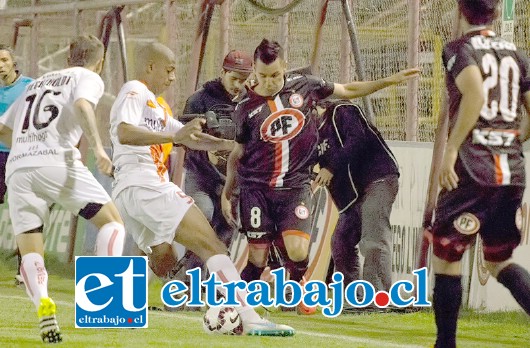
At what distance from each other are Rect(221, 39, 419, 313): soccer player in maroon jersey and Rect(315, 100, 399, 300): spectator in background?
33.6 inches

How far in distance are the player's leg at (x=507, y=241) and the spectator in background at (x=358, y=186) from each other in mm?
3764

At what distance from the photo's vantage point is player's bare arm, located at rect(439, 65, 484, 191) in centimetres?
787

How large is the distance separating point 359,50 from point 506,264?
16.7 feet

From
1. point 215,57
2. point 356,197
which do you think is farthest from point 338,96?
point 215,57

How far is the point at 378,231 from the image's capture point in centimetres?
1214

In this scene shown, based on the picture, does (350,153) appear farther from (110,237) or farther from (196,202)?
(110,237)

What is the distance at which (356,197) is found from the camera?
12164 mm

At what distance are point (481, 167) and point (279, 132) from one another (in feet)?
10.4

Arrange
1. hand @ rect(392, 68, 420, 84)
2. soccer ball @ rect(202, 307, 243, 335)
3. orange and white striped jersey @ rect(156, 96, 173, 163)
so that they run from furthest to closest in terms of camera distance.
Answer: orange and white striped jersey @ rect(156, 96, 173, 163) → hand @ rect(392, 68, 420, 84) → soccer ball @ rect(202, 307, 243, 335)

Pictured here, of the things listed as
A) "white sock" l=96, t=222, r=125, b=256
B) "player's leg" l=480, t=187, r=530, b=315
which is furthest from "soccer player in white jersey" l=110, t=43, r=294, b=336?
"player's leg" l=480, t=187, r=530, b=315

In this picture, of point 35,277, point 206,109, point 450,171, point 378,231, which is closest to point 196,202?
point 206,109

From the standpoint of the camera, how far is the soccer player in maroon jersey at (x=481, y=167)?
796cm

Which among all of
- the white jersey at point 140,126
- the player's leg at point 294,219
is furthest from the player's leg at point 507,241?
the player's leg at point 294,219

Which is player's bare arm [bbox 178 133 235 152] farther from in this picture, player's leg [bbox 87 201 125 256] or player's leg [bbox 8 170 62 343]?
player's leg [bbox 8 170 62 343]
